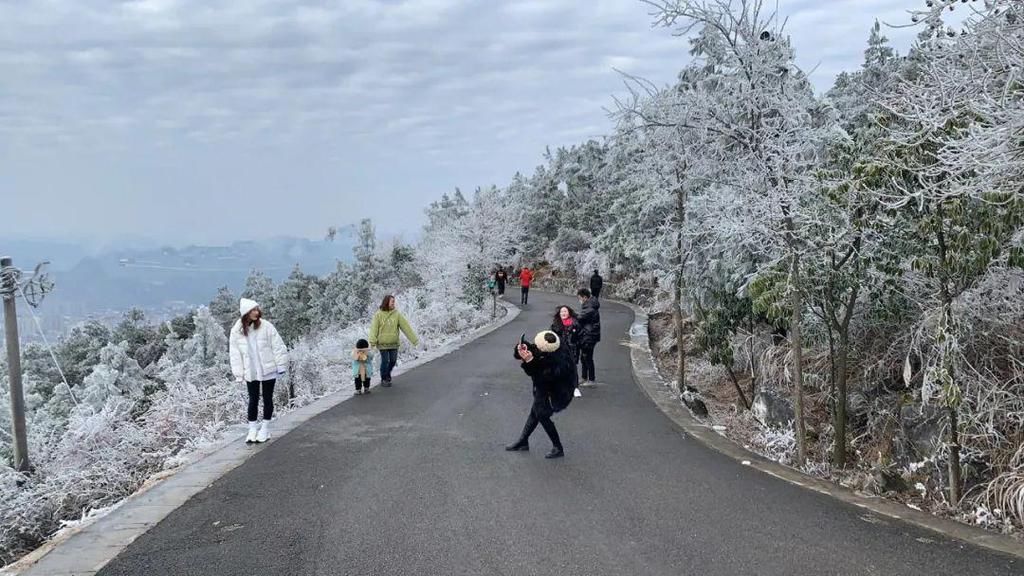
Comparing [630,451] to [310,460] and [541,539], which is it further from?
[310,460]

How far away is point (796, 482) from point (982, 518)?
143 centimetres

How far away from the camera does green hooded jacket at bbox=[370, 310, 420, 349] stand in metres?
11.7

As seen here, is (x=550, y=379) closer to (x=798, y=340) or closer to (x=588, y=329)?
(x=798, y=340)

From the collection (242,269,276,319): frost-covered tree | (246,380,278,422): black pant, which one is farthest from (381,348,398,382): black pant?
(242,269,276,319): frost-covered tree

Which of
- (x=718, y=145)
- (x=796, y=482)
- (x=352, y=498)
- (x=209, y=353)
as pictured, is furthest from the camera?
(x=209, y=353)

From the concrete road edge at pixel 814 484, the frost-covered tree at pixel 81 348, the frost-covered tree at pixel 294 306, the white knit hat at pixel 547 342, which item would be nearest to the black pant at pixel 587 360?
the concrete road edge at pixel 814 484

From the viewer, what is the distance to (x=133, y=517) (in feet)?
17.9

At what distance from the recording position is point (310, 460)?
7.15 m

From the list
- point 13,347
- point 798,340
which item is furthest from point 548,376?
point 13,347

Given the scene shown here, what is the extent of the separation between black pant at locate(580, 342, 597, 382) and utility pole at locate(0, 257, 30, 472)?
7.65 m

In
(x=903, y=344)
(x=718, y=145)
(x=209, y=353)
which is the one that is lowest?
(x=209, y=353)

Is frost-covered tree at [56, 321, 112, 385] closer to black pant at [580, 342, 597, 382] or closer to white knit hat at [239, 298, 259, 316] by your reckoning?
black pant at [580, 342, 597, 382]

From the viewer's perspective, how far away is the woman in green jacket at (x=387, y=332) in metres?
11.7

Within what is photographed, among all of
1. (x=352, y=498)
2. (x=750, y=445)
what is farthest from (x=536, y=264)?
(x=352, y=498)
